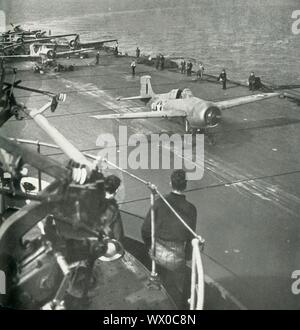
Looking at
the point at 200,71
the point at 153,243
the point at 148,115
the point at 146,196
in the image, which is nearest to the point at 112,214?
the point at 153,243

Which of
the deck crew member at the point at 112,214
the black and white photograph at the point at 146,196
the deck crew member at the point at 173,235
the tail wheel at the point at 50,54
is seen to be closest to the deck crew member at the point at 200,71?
the black and white photograph at the point at 146,196

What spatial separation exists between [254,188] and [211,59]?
48.9 m

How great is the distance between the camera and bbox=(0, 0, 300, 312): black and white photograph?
16.0 feet

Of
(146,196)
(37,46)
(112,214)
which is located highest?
(37,46)

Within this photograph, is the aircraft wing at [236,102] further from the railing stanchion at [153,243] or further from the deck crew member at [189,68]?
the railing stanchion at [153,243]

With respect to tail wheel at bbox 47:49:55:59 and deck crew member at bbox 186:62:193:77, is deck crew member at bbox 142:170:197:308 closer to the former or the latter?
deck crew member at bbox 186:62:193:77

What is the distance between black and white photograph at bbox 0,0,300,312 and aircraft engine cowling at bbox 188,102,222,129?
0.05 meters

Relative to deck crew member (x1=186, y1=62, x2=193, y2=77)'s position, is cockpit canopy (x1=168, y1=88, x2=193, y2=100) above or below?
below

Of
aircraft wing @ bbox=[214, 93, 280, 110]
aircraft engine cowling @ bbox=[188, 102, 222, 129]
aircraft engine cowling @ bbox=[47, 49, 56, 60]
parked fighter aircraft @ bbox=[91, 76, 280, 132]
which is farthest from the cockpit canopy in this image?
aircraft engine cowling @ bbox=[47, 49, 56, 60]

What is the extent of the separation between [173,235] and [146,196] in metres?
6.62

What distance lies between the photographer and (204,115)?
19359mm

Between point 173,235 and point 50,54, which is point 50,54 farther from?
point 173,235

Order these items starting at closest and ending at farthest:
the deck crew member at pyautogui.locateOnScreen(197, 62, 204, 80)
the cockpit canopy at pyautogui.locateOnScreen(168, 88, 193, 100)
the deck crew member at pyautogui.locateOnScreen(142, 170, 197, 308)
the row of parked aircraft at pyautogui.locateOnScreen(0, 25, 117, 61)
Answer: the deck crew member at pyautogui.locateOnScreen(142, 170, 197, 308)
the cockpit canopy at pyautogui.locateOnScreen(168, 88, 193, 100)
the deck crew member at pyautogui.locateOnScreen(197, 62, 204, 80)
the row of parked aircraft at pyautogui.locateOnScreen(0, 25, 117, 61)
